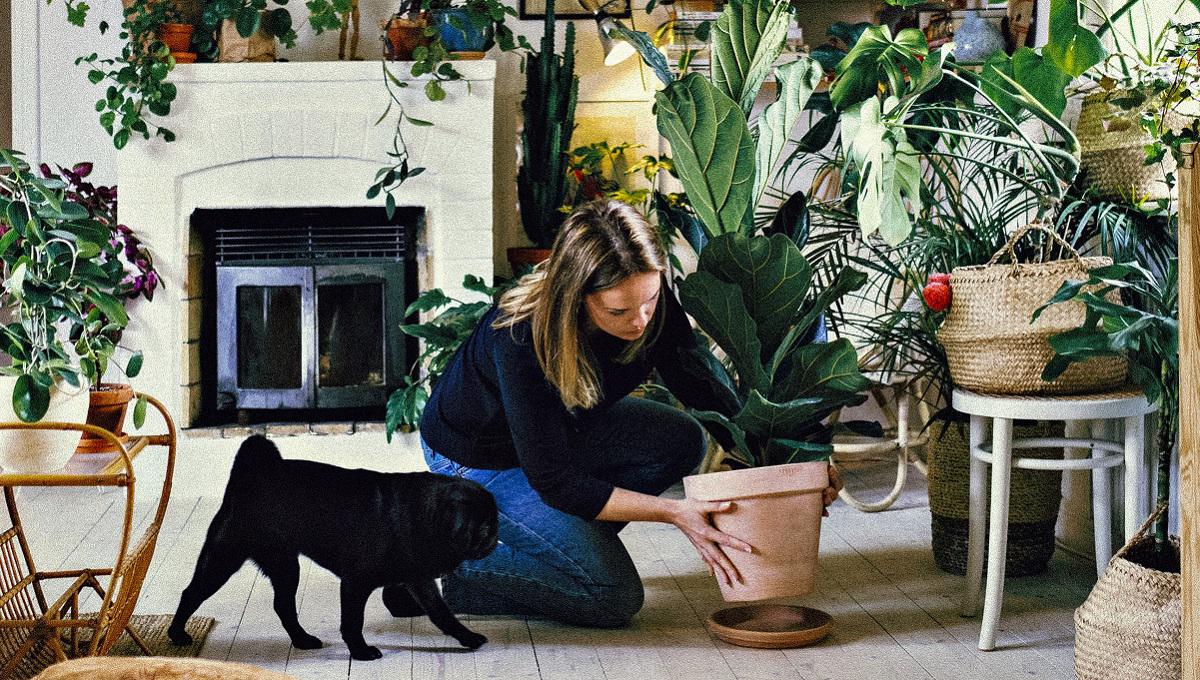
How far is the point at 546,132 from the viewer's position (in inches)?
159

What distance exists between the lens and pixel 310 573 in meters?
3.09

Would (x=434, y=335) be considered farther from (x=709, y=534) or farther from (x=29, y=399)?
A: (x=29, y=399)

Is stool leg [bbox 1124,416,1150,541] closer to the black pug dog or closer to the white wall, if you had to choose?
the black pug dog

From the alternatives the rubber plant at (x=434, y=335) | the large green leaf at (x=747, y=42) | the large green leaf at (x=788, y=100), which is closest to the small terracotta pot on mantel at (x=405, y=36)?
the rubber plant at (x=434, y=335)

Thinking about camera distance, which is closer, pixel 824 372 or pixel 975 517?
pixel 824 372

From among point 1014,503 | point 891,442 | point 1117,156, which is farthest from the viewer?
point 891,442

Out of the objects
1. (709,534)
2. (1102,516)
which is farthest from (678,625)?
(1102,516)

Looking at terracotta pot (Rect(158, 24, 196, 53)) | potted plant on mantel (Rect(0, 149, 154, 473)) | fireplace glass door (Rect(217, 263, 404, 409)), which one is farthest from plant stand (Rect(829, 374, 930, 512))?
terracotta pot (Rect(158, 24, 196, 53))

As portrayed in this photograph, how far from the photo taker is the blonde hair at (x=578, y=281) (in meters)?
2.25

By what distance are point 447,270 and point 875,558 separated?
1.61 metres

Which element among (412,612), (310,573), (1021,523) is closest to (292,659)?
(412,612)

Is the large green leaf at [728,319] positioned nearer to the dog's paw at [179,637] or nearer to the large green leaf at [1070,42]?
the large green leaf at [1070,42]

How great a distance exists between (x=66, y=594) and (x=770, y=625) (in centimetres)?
130

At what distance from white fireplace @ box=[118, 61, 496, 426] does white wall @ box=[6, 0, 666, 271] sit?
0.29 meters
